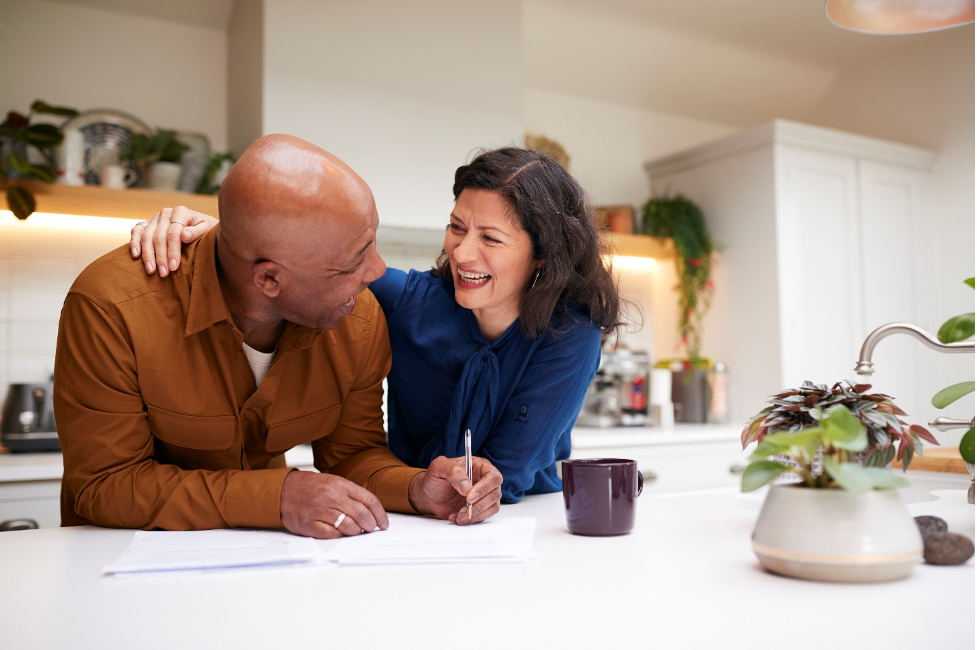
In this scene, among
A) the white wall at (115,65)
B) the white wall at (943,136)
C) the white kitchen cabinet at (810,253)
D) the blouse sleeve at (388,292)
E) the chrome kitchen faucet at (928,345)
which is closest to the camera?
the chrome kitchen faucet at (928,345)

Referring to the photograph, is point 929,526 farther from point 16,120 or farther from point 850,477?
point 16,120

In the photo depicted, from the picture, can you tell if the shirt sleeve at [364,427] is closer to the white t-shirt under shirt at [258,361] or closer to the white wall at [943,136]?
the white t-shirt under shirt at [258,361]

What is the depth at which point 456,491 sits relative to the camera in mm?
1136

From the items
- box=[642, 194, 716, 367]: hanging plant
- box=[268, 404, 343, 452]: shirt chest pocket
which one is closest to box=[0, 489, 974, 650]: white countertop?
box=[268, 404, 343, 452]: shirt chest pocket

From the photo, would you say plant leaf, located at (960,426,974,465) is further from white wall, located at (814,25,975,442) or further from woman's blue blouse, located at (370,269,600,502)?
white wall, located at (814,25,975,442)

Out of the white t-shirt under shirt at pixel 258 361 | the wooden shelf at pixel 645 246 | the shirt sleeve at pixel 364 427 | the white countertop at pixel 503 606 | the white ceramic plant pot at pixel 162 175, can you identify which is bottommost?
the white countertop at pixel 503 606

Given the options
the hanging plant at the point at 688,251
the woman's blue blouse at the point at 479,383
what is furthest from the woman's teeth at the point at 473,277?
the hanging plant at the point at 688,251

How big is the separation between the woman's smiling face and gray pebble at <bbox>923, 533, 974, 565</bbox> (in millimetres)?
838

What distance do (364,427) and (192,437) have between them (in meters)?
0.30

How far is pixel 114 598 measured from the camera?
29.1 inches

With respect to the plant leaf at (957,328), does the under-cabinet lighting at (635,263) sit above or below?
above

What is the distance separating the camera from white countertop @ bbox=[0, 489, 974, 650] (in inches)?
24.5

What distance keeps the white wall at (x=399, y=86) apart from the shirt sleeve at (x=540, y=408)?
1.55 m

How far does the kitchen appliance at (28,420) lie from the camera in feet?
8.09
